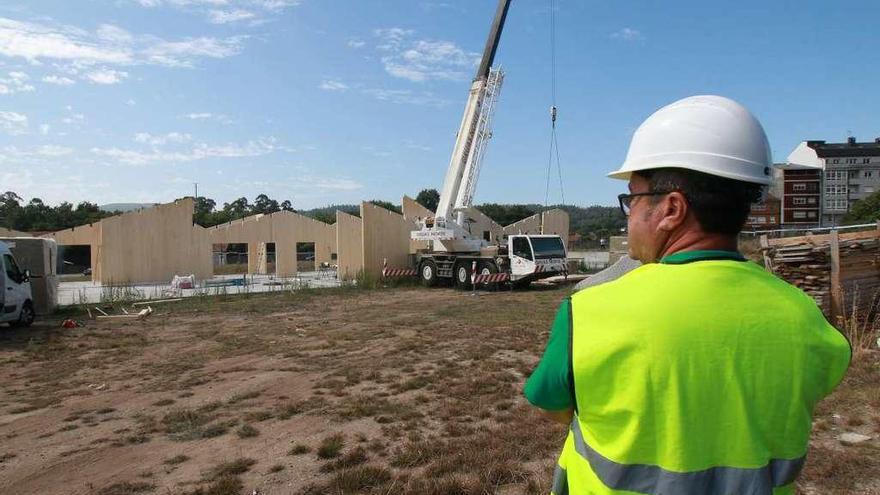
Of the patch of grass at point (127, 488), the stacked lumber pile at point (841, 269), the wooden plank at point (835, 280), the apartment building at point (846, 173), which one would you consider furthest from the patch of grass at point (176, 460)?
the apartment building at point (846, 173)

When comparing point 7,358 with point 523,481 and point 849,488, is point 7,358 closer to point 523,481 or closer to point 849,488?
point 523,481

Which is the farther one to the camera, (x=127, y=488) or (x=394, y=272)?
(x=394, y=272)

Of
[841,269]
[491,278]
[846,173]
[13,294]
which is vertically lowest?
[491,278]

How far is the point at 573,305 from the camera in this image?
131cm

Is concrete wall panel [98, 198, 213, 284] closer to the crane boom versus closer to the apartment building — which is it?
the crane boom

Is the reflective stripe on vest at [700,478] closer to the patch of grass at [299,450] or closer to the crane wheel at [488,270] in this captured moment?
the patch of grass at [299,450]

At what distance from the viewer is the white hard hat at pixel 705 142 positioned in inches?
55.2

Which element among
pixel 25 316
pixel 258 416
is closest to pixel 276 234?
pixel 25 316

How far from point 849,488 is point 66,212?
206ft

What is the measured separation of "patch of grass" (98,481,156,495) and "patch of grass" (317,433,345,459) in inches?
53.5

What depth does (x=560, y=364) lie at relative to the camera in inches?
52.1

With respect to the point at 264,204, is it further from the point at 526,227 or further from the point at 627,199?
the point at 627,199

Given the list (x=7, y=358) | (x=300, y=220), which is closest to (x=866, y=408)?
(x=7, y=358)

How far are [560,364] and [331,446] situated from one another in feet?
14.7
